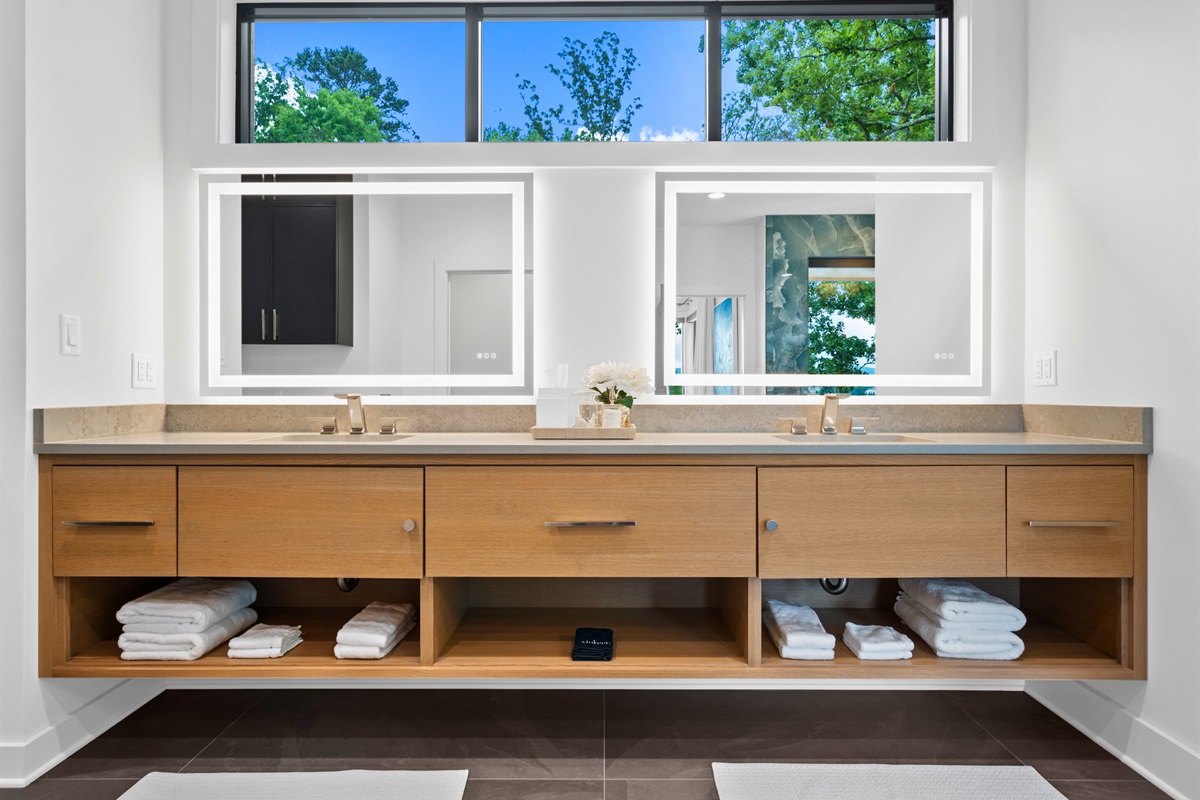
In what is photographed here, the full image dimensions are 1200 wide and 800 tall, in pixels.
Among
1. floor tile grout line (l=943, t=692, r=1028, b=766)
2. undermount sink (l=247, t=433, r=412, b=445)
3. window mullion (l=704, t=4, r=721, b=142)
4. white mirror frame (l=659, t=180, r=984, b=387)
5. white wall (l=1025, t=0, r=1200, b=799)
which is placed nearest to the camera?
white wall (l=1025, t=0, r=1200, b=799)

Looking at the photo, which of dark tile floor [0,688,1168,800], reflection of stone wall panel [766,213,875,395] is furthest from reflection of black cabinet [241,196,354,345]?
reflection of stone wall panel [766,213,875,395]

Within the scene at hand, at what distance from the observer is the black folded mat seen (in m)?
1.87

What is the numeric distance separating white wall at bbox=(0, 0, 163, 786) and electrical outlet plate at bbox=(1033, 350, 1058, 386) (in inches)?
114

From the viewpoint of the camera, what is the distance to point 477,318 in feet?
8.13

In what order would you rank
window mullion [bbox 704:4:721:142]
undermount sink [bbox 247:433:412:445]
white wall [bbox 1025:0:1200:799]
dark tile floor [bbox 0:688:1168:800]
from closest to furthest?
white wall [bbox 1025:0:1200:799] < dark tile floor [bbox 0:688:1168:800] < undermount sink [bbox 247:433:412:445] < window mullion [bbox 704:4:721:142]

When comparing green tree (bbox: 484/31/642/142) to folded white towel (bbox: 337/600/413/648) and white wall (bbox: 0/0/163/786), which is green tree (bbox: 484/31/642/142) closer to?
white wall (bbox: 0/0/163/786)

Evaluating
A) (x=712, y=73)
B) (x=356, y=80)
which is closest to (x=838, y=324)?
(x=712, y=73)

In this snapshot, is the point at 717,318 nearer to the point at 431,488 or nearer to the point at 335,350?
the point at 431,488

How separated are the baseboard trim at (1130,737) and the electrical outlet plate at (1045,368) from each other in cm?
91

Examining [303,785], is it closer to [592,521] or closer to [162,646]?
[162,646]

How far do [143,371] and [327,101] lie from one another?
3.76ft

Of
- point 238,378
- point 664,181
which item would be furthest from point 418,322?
point 664,181

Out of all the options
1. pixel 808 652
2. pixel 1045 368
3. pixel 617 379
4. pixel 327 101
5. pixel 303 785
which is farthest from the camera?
pixel 327 101

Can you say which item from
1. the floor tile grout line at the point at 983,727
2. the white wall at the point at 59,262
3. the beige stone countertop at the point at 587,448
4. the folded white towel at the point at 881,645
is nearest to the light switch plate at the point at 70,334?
the white wall at the point at 59,262
